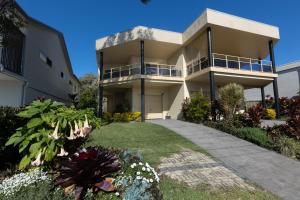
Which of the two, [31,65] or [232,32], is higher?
[232,32]

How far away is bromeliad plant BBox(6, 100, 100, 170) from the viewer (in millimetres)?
3619

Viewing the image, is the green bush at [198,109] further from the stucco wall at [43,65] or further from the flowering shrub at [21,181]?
the flowering shrub at [21,181]

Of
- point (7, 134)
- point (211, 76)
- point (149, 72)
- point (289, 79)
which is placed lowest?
point (7, 134)

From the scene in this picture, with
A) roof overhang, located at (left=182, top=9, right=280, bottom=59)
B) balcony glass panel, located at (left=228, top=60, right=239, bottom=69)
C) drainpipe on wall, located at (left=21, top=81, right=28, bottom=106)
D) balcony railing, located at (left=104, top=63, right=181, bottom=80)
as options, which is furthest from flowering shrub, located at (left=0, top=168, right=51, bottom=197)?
balcony glass panel, located at (left=228, top=60, right=239, bottom=69)

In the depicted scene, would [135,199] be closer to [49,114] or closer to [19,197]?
[19,197]

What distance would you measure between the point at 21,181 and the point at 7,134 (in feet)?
8.69

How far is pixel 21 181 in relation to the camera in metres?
3.72

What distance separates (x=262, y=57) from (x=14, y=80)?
2270 centimetres

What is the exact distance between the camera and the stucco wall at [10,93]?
458 inches

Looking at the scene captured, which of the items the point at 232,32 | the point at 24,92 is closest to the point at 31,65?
the point at 24,92

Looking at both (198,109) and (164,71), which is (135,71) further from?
(198,109)

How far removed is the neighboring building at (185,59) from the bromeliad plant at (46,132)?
12.1 m

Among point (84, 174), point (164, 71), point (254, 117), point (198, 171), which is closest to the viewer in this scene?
point (84, 174)

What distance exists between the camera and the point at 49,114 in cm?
397
